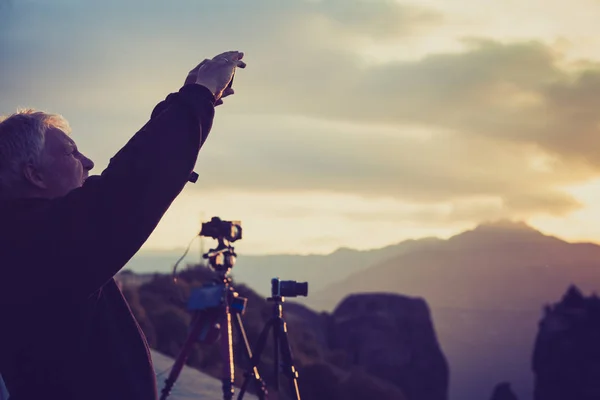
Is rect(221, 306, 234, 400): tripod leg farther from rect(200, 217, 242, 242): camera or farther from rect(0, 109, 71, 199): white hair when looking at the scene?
rect(0, 109, 71, 199): white hair

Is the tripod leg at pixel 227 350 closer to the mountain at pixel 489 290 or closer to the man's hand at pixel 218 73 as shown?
the man's hand at pixel 218 73

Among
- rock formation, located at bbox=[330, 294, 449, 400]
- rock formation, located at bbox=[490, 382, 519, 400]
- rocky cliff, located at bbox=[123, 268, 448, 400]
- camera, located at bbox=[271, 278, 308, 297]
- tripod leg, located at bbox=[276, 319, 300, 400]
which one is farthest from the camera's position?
rock formation, located at bbox=[490, 382, 519, 400]

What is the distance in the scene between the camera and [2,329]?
206 cm

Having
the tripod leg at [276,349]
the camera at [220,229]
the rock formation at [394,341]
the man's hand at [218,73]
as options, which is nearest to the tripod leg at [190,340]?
the tripod leg at [276,349]

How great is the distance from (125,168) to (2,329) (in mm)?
530

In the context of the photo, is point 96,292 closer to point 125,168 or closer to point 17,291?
point 17,291

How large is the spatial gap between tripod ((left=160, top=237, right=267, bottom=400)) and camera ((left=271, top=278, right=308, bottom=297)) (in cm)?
51

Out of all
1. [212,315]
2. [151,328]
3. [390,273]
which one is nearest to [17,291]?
[212,315]

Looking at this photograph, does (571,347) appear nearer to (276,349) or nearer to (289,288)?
(276,349)

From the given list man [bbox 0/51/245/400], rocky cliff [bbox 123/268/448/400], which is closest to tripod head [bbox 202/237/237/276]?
man [bbox 0/51/245/400]

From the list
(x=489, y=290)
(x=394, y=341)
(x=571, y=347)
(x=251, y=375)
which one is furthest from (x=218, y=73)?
(x=489, y=290)

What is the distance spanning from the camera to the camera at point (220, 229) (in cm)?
641

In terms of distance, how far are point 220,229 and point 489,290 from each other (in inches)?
5426

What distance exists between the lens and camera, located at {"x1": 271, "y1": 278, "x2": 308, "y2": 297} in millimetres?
6051
